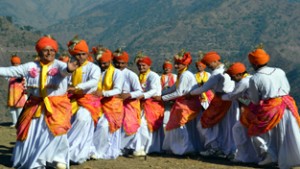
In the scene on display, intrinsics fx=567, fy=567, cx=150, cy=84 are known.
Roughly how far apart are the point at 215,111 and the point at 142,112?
63.1 inches

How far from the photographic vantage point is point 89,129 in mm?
9484

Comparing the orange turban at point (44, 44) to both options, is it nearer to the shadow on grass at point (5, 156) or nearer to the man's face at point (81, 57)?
the man's face at point (81, 57)

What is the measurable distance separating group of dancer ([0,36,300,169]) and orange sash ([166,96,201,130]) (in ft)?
0.06

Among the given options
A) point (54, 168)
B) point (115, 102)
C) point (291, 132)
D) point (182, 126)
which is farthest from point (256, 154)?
point (54, 168)

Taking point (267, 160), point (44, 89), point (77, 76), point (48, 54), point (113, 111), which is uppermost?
point (48, 54)

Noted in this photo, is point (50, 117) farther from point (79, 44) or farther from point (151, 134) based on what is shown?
point (151, 134)

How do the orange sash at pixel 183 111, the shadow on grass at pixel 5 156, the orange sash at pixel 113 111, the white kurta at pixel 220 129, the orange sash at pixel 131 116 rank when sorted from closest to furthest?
the shadow on grass at pixel 5 156
the orange sash at pixel 113 111
the white kurta at pixel 220 129
the orange sash at pixel 131 116
the orange sash at pixel 183 111

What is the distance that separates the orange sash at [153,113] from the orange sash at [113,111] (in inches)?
45.2

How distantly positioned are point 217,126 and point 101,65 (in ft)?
8.30

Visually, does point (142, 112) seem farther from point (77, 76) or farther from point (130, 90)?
point (77, 76)

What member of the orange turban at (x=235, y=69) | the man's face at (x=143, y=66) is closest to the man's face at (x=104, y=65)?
the man's face at (x=143, y=66)

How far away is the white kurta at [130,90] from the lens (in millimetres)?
10828

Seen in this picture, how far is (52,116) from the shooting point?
8289 millimetres

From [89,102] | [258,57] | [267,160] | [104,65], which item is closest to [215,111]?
[267,160]
